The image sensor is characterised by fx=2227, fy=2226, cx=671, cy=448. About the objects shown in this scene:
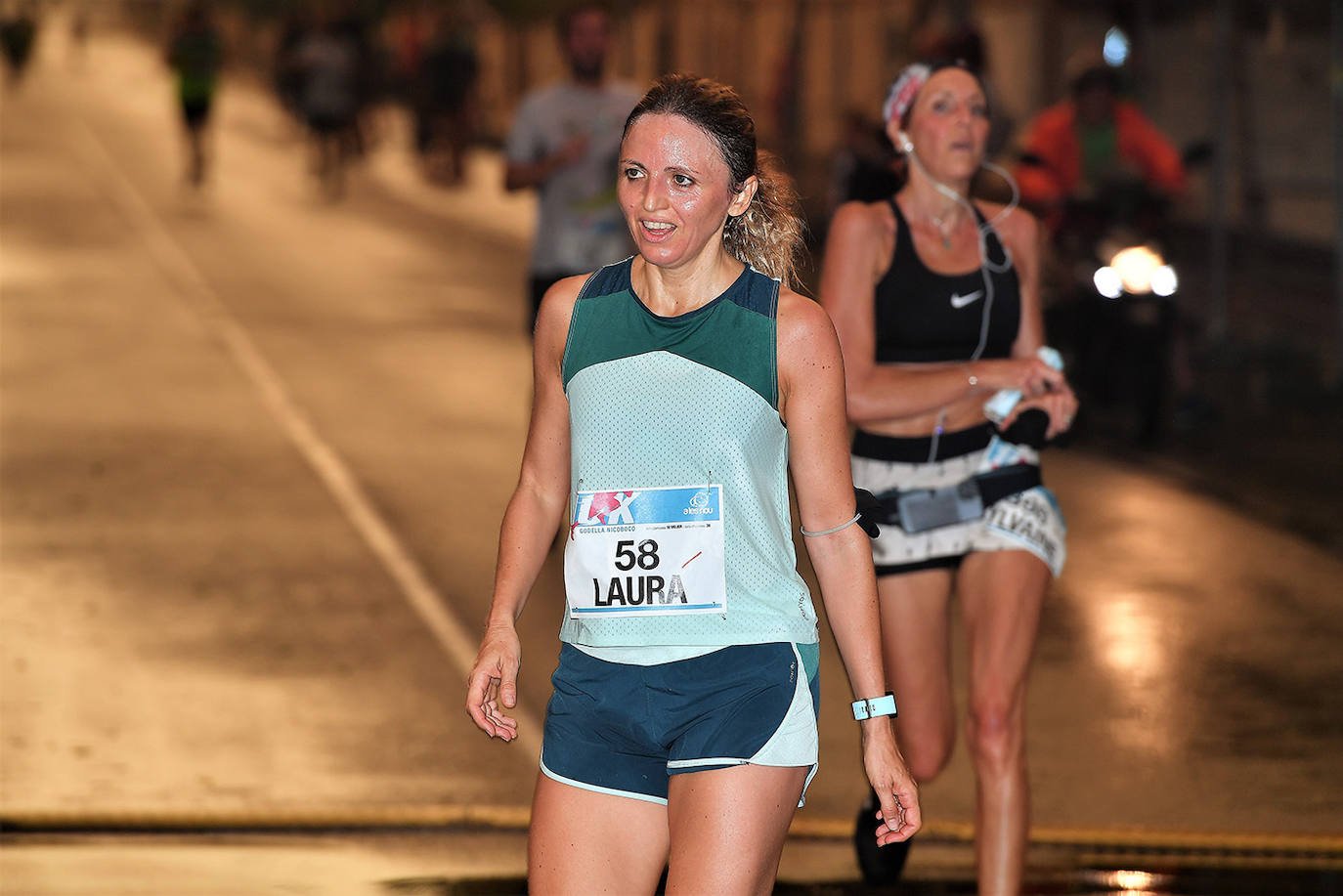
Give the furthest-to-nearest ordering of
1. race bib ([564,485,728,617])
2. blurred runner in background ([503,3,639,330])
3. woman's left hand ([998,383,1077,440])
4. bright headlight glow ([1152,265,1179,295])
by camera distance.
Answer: bright headlight glow ([1152,265,1179,295]), blurred runner in background ([503,3,639,330]), woman's left hand ([998,383,1077,440]), race bib ([564,485,728,617])

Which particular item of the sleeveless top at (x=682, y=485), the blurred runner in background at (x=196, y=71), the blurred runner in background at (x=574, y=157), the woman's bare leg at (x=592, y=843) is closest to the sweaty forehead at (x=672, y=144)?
the sleeveless top at (x=682, y=485)

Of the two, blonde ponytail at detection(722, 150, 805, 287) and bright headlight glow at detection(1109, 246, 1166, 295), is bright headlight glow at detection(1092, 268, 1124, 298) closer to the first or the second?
bright headlight glow at detection(1109, 246, 1166, 295)

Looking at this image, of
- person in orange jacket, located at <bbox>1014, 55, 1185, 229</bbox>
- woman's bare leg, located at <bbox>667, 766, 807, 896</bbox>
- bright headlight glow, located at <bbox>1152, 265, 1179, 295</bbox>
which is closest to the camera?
woman's bare leg, located at <bbox>667, 766, 807, 896</bbox>

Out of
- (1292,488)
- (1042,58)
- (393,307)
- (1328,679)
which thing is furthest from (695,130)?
(1042,58)

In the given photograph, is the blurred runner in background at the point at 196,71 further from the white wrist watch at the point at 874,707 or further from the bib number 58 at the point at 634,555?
the white wrist watch at the point at 874,707

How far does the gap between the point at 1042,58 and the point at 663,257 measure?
24.2m

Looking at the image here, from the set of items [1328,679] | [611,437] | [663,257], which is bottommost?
[1328,679]

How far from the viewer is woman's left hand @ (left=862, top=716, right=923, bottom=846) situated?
3688 millimetres

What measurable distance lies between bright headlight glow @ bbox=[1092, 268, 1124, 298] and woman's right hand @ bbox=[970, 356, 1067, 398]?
24.4 feet

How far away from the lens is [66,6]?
114 meters

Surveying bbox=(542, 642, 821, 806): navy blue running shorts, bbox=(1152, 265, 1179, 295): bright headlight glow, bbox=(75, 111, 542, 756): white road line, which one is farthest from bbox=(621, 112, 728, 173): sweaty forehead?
bbox=(1152, 265, 1179, 295): bright headlight glow

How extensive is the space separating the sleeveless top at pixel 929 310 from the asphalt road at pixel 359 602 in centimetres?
151

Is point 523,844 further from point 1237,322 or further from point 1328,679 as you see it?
point 1237,322

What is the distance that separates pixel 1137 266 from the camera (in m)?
12.7
